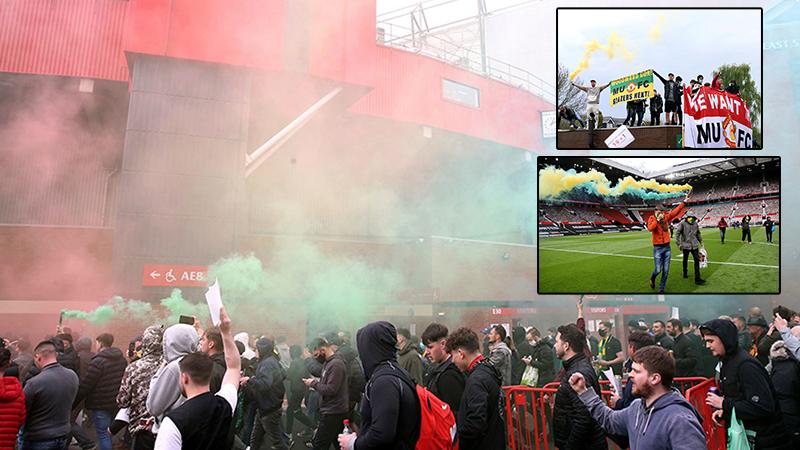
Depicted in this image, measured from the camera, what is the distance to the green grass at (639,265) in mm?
4211

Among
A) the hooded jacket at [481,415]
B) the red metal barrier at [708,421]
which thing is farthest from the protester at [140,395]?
the red metal barrier at [708,421]

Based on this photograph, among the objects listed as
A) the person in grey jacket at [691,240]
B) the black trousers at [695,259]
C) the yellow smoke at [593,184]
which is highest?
the yellow smoke at [593,184]

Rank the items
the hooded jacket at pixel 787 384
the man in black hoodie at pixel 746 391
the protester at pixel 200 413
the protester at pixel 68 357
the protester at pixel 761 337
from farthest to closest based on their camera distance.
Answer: the protester at pixel 68 357
the protester at pixel 761 337
the hooded jacket at pixel 787 384
the man in black hoodie at pixel 746 391
the protester at pixel 200 413

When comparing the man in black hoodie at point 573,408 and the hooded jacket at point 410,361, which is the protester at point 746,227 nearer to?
the man in black hoodie at point 573,408

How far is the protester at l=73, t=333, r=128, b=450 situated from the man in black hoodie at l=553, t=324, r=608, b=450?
366cm

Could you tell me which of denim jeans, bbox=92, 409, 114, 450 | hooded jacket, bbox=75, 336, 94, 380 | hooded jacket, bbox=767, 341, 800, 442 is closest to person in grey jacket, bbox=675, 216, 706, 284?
hooded jacket, bbox=767, 341, 800, 442

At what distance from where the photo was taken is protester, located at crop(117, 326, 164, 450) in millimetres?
2529

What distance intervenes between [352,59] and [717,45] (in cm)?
642

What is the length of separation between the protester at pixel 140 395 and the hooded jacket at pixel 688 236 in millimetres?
3572

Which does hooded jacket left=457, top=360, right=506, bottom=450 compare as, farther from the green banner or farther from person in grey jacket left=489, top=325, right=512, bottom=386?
the green banner

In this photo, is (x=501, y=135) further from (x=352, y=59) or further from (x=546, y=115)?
(x=352, y=59)

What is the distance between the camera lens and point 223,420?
1880 millimetres

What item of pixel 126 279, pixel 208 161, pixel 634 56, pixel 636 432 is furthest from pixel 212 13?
pixel 636 432

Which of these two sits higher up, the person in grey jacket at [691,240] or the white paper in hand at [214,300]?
the person in grey jacket at [691,240]
